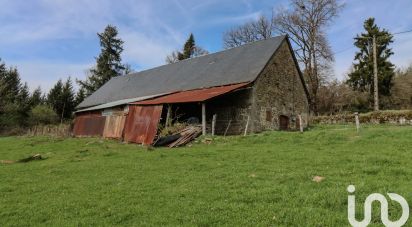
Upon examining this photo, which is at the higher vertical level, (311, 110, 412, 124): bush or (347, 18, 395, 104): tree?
(347, 18, 395, 104): tree

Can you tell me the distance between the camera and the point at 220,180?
333 inches

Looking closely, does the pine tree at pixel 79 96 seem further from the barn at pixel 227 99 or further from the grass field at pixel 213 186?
the grass field at pixel 213 186

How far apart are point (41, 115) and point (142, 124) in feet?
92.9

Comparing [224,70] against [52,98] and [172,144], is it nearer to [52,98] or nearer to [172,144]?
[172,144]

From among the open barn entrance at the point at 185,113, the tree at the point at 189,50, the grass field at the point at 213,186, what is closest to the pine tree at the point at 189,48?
the tree at the point at 189,50

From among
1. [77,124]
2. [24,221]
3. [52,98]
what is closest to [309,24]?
[77,124]

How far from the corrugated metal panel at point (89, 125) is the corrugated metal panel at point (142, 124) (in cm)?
740

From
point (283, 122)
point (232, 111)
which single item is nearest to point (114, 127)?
point (232, 111)

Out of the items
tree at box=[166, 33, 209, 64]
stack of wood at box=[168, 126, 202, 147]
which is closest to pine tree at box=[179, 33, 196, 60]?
tree at box=[166, 33, 209, 64]

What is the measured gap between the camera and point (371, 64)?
41.8 m

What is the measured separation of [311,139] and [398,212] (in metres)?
9.35

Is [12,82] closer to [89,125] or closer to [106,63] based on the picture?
[106,63]

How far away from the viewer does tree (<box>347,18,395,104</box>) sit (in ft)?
136

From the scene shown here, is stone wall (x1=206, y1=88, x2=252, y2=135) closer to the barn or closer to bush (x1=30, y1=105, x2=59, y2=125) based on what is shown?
the barn
